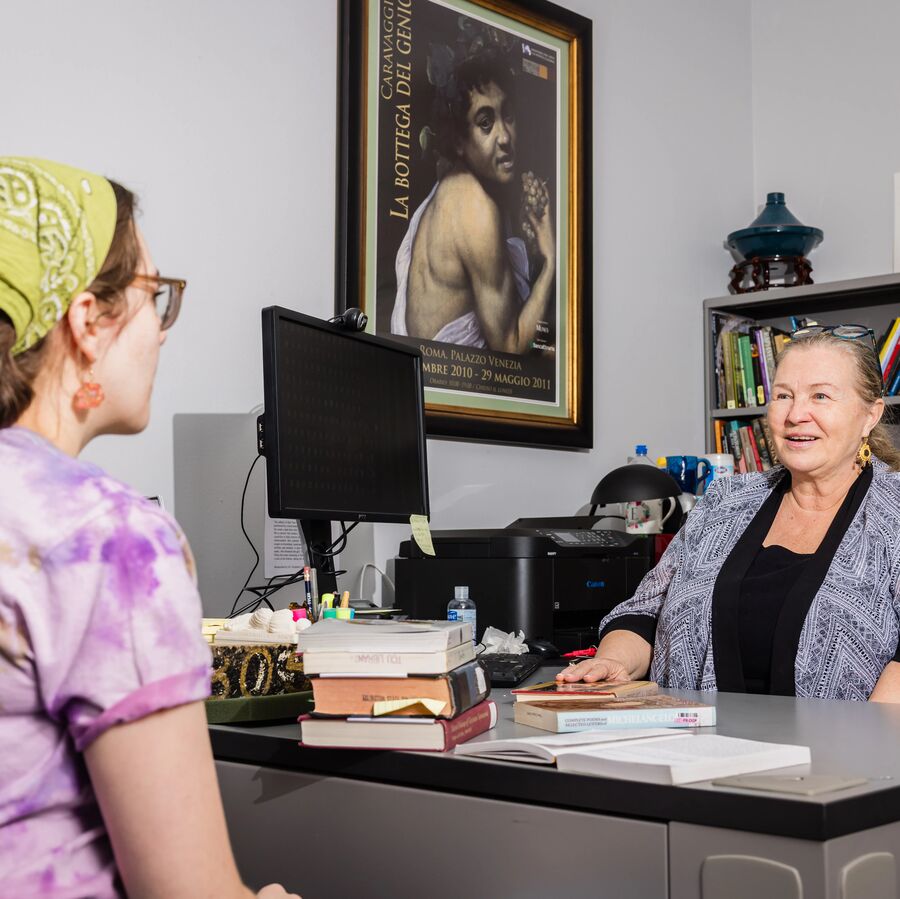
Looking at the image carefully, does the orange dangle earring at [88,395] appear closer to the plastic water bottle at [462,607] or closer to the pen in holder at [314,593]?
the pen in holder at [314,593]

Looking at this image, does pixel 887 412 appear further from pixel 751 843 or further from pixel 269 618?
pixel 751 843

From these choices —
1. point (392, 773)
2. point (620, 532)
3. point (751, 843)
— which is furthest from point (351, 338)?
point (751, 843)

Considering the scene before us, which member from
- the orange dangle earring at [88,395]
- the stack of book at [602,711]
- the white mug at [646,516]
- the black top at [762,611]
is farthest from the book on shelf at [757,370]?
the orange dangle earring at [88,395]

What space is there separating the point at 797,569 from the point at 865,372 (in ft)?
1.59

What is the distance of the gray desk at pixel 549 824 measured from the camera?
1043 mm

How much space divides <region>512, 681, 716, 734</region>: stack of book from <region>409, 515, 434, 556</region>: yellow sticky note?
2.37 ft

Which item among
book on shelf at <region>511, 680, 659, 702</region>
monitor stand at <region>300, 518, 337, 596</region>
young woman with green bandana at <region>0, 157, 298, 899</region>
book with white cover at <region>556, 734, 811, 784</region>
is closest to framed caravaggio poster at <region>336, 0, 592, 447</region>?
monitor stand at <region>300, 518, 337, 596</region>

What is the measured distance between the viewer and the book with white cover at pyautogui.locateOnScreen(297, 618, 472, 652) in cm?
131

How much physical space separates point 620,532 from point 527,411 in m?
0.55

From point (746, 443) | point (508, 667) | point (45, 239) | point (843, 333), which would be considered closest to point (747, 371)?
point (746, 443)

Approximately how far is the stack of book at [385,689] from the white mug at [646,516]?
174 cm

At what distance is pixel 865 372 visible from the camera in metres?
2.44

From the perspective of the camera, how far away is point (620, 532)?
111 inches

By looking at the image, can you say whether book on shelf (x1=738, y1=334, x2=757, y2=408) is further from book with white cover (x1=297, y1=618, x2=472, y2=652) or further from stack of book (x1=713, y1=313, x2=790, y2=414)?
book with white cover (x1=297, y1=618, x2=472, y2=652)
